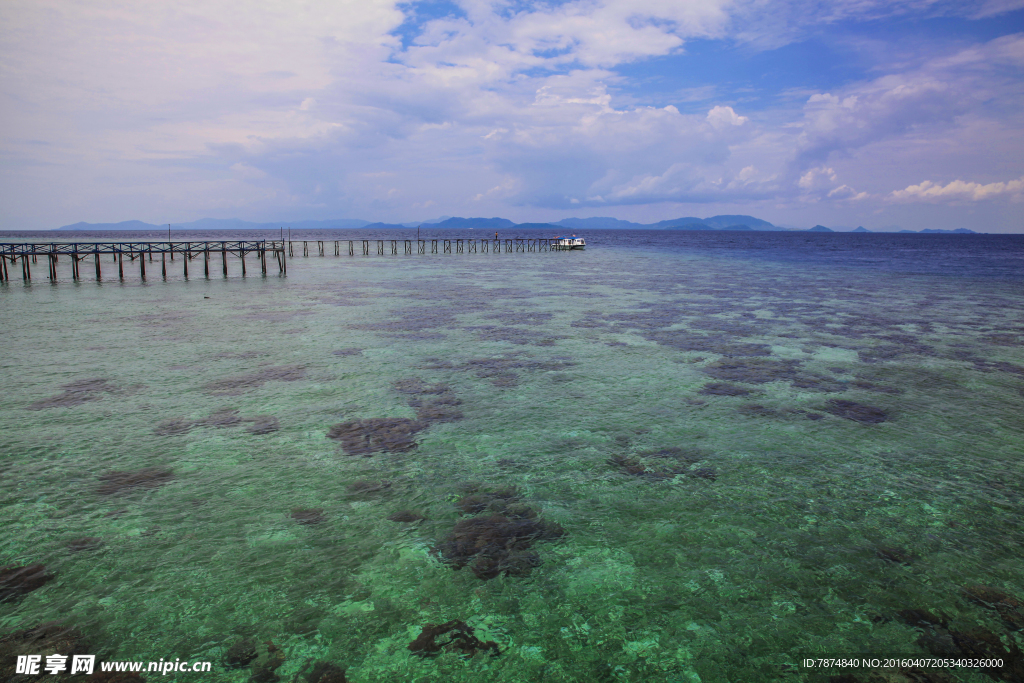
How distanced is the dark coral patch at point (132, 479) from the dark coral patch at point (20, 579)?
1.91 m

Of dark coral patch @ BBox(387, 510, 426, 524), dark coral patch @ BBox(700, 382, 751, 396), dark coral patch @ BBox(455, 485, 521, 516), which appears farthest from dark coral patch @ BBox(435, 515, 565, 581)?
dark coral patch @ BBox(700, 382, 751, 396)

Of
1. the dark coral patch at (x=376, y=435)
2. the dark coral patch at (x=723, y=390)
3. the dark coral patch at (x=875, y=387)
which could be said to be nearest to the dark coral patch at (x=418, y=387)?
the dark coral patch at (x=376, y=435)

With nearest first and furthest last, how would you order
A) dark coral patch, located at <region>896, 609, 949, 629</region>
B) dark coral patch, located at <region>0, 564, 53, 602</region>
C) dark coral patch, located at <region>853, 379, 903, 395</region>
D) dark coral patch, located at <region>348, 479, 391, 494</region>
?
dark coral patch, located at <region>896, 609, 949, 629</region> → dark coral patch, located at <region>0, 564, 53, 602</region> → dark coral patch, located at <region>348, 479, 391, 494</region> → dark coral patch, located at <region>853, 379, 903, 395</region>

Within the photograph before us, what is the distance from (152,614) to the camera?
601cm

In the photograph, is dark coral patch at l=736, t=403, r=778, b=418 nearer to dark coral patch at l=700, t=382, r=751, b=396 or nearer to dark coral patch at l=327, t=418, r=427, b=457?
dark coral patch at l=700, t=382, r=751, b=396

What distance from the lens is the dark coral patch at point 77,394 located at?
12.5 meters

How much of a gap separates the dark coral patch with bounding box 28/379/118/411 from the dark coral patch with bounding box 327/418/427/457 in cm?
671

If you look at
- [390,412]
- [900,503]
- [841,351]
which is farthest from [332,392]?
[841,351]

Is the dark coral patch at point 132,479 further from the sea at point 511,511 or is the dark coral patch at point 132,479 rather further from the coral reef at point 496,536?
the coral reef at point 496,536

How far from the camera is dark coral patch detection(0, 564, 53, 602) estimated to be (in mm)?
6250

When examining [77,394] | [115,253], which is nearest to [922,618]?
[77,394]

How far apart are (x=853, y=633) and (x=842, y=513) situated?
9.33ft

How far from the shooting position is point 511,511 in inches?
329

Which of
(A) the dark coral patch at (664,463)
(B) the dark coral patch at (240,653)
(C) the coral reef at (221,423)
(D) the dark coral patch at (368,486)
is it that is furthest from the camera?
(C) the coral reef at (221,423)
